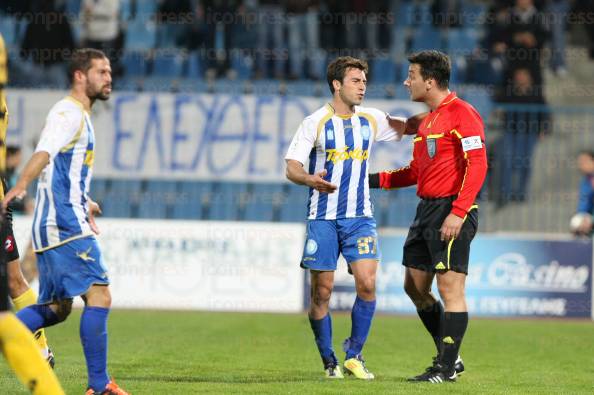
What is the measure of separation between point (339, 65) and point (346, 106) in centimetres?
31

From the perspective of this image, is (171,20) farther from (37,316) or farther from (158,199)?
(37,316)

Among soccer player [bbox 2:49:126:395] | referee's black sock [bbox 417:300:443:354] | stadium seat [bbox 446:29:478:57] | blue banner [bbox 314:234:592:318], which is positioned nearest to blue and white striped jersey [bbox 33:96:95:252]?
soccer player [bbox 2:49:126:395]

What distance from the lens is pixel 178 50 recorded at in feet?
55.7

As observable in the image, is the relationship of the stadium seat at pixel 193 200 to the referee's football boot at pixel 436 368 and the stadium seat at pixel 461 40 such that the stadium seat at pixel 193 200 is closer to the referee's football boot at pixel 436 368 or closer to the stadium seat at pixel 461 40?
the stadium seat at pixel 461 40

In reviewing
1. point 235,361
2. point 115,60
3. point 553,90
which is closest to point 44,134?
point 235,361

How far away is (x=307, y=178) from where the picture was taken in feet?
25.7

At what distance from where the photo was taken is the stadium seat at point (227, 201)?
603 inches

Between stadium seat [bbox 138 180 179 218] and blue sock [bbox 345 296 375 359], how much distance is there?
7397 millimetres

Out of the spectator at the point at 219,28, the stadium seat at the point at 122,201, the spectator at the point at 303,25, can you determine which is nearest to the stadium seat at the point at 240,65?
the spectator at the point at 219,28

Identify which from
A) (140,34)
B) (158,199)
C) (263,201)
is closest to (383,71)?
(263,201)

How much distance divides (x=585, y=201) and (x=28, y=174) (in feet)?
32.5

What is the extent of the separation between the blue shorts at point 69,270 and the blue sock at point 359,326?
2.26m

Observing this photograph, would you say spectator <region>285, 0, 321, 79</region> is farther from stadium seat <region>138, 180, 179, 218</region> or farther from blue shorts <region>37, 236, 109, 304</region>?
blue shorts <region>37, 236, 109, 304</region>

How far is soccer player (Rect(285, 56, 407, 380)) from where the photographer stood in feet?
26.9
